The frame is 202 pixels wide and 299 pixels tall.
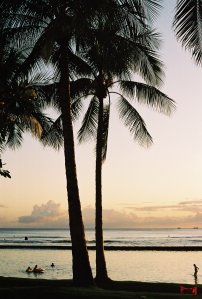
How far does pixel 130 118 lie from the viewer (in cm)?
2230

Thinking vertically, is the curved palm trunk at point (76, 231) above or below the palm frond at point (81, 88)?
below

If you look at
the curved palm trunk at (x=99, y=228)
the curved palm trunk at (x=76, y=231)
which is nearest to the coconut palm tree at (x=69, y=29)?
the curved palm trunk at (x=76, y=231)

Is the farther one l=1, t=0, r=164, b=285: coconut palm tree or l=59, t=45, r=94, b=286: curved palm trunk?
l=59, t=45, r=94, b=286: curved palm trunk

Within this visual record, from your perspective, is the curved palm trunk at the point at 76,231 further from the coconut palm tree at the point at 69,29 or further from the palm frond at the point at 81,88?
the palm frond at the point at 81,88

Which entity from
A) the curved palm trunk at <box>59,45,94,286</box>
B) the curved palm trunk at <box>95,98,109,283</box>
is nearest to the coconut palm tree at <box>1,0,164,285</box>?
the curved palm trunk at <box>59,45,94,286</box>

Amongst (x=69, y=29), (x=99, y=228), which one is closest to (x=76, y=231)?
(x=99, y=228)

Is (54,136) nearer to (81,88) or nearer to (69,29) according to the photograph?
(81,88)

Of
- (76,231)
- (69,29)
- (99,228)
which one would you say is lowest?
(76,231)

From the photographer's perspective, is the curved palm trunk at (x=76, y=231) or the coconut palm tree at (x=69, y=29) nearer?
the coconut palm tree at (x=69, y=29)

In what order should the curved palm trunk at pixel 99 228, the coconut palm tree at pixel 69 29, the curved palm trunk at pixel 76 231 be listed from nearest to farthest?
the coconut palm tree at pixel 69 29 < the curved palm trunk at pixel 76 231 < the curved palm trunk at pixel 99 228

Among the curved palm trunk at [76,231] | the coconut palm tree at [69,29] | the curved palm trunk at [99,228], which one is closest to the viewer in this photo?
the coconut palm tree at [69,29]

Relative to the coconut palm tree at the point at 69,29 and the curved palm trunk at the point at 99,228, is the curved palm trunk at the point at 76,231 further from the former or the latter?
the curved palm trunk at the point at 99,228

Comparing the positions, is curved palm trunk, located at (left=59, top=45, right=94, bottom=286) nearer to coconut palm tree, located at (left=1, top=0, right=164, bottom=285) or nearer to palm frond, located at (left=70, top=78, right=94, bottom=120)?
coconut palm tree, located at (left=1, top=0, right=164, bottom=285)

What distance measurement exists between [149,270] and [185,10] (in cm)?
2704
